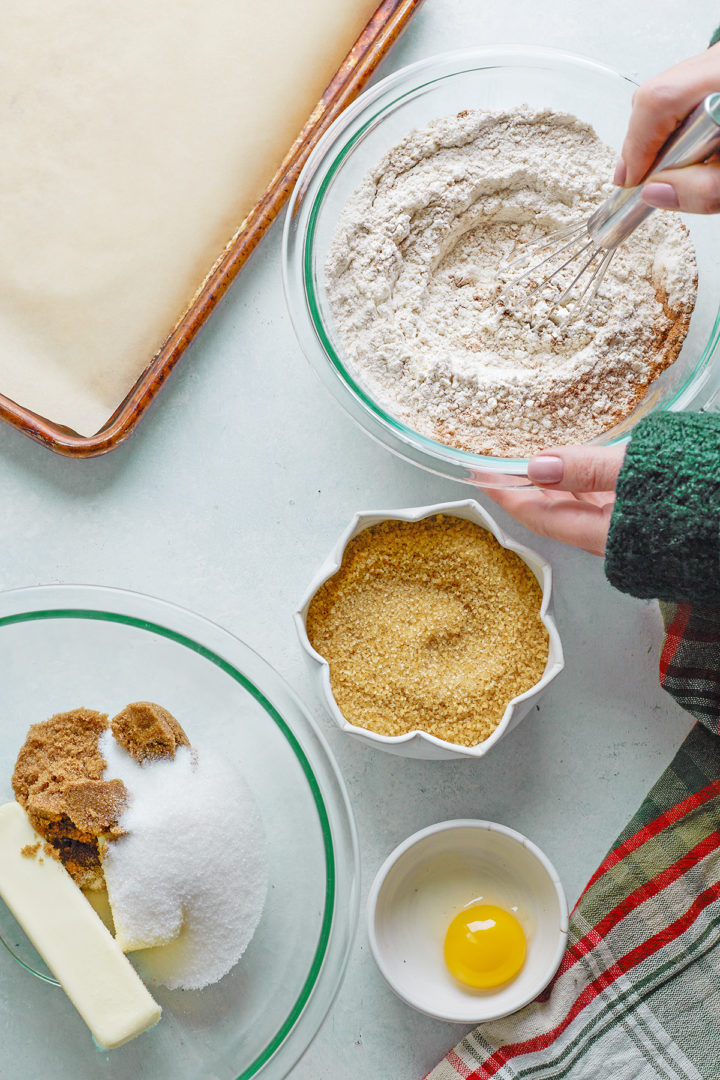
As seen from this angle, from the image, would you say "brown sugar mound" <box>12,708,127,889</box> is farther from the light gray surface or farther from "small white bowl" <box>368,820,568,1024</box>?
"small white bowl" <box>368,820,568,1024</box>

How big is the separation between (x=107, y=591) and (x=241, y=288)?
0.37m

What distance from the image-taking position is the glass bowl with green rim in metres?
0.91

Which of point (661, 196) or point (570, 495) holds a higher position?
point (661, 196)

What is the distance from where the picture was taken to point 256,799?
3.05 ft

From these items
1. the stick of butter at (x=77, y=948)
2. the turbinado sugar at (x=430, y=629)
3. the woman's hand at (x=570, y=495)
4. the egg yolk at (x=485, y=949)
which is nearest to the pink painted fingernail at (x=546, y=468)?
Answer: the woman's hand at (x=570, y=495)

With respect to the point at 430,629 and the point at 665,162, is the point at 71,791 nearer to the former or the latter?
the point at 430,629

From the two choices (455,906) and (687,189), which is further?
(455,906)

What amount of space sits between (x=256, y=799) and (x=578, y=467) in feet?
1.60

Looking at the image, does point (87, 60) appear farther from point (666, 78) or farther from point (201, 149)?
point (666, 78)

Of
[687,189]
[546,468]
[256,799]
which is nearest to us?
[687,189]

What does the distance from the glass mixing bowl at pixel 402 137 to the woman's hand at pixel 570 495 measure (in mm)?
39

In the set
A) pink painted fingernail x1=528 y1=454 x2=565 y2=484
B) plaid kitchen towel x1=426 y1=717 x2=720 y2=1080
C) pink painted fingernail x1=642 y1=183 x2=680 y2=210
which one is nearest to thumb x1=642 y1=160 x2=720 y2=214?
pink painted fingernail x1=642 y1=183 x2=680 y2=210

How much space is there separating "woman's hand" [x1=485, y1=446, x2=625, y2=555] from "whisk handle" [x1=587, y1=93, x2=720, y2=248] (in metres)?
0.21

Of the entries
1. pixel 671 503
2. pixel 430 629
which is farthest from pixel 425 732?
pixel 671 503
